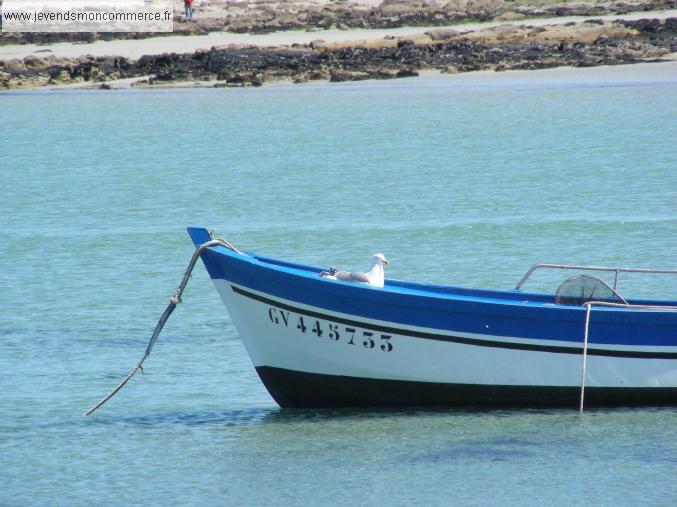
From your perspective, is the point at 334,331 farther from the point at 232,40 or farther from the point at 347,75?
the point at 232,40

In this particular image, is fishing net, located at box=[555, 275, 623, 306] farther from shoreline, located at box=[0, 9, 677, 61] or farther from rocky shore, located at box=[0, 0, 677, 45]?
rocky shore, located at box=[0, 0, 677, 45]

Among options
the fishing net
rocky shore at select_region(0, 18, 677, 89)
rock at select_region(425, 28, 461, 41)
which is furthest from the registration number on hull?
rock at select_region(425, 28, 461, 41)

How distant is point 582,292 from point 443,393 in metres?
1.40

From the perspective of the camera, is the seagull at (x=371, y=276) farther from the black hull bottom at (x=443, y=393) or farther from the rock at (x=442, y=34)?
the rock at (x=442, y=34)

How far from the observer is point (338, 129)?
123 ft

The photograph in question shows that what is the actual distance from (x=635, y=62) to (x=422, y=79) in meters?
7.19

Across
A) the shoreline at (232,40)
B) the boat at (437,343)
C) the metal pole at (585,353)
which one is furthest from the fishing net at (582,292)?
the shoreline at (232,40)

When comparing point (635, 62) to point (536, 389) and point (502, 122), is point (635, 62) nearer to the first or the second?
point (502, 122)

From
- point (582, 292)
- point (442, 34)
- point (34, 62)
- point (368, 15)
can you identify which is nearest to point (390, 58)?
point (442, 34)

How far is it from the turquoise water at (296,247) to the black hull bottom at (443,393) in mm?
119

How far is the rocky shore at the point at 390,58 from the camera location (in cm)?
4391

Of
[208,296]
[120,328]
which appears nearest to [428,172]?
[208,296]

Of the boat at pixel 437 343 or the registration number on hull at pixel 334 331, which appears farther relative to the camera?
the registration number on hull at pixel 334 331

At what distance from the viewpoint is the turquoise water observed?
31.0 feet
